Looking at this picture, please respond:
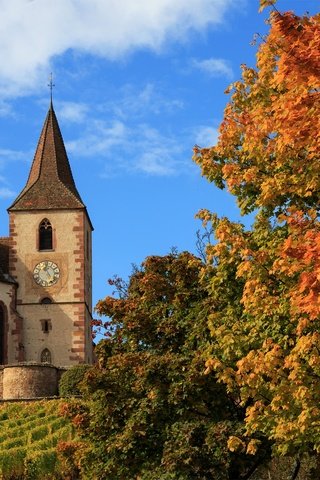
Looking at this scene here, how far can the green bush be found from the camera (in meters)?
42.2

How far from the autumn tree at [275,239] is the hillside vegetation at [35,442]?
31.1 ft

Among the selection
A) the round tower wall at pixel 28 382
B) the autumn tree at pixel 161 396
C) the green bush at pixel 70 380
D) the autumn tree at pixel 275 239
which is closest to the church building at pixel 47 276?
the round tower wall at pixel 28 382

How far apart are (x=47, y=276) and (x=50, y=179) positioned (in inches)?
264

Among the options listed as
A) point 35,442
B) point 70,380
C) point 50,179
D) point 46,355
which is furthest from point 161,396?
point 50,179

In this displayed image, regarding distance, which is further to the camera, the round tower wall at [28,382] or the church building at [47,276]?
the church building at [47,276]

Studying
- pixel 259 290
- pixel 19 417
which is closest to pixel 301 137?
pixel 259 290

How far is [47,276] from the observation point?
188 feet

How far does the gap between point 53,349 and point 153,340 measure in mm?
33439

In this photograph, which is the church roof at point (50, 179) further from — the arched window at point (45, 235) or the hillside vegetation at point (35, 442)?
the hillside vegetation at point (35, 442)

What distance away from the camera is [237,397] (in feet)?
69.1

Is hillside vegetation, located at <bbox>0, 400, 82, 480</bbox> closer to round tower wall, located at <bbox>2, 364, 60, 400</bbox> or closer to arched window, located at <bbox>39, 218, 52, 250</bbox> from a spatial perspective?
round tower wall, located at <bbox>2, 364, 60, 400</bbox>

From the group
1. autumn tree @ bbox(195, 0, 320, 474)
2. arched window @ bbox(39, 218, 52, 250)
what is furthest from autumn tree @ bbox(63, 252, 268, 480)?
arched window @ bbox(39, 218, 52, 250)

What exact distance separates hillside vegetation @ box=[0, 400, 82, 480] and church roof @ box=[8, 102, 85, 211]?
20.5 m

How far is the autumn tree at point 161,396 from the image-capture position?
20.1 metres
